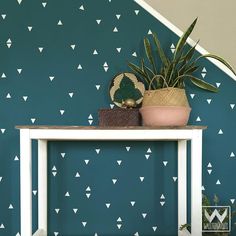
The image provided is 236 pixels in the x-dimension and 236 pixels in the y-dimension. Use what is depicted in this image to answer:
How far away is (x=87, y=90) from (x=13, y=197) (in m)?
0.60

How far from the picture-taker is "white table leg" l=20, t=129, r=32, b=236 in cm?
167

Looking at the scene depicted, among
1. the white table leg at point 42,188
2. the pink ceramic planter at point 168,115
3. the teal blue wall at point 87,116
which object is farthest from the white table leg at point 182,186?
the white table leg at point 42,188

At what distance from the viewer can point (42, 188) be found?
6.54ft

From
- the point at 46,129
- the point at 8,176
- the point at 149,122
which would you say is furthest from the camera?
the point at 8,176

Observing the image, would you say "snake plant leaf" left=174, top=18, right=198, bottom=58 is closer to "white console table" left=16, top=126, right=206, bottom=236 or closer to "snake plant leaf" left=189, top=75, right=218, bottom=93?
"snake plant leaf" left=189, top=75, right=218, bottom=93

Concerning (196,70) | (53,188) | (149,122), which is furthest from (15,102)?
(196,70)

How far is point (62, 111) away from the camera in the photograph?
2070mm

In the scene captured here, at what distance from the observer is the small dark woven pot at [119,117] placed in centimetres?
184

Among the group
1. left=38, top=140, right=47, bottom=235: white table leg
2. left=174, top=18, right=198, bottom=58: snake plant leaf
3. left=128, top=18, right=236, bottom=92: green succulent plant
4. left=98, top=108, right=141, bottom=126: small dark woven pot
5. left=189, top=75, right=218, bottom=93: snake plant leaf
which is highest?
left=174, top=18, right=198, bottom=58: snake plant leaf

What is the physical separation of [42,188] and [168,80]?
0.73m

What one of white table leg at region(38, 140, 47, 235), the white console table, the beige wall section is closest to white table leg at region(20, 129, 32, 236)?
the white console table

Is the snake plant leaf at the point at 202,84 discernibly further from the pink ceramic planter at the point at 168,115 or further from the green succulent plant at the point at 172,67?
the pink ceramic planter at the point at 168,115

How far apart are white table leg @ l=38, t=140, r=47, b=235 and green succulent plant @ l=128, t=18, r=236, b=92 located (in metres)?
0.55

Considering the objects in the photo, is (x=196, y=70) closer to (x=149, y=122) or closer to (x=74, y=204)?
(x=149, y=122)
